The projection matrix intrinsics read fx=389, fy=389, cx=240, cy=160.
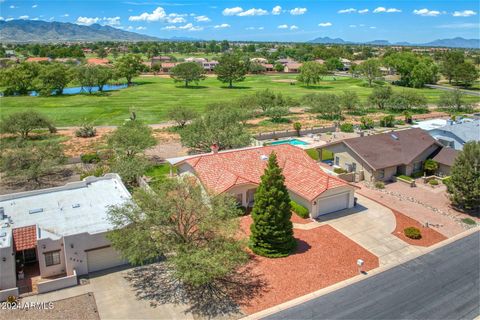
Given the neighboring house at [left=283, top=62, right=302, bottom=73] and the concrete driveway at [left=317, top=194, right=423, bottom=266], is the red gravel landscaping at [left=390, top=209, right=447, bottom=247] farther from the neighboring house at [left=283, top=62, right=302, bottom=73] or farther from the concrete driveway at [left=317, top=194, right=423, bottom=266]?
the neighboring house at [left=283, top=62, right=302, bottom=73]

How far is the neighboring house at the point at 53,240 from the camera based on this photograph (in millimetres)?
23297

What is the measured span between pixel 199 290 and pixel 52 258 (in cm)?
937

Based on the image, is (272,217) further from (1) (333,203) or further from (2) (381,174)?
(2) (381,174)

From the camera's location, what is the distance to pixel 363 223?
3184 cm

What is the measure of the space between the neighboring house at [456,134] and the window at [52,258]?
44406 mm

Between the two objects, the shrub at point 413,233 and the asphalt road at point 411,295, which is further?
the shrub at point 413,233

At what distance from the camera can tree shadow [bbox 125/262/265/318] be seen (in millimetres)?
21344

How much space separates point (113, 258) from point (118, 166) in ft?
45.9

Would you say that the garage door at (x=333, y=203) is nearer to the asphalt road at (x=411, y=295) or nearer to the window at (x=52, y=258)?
the asphalt road at (x=411, y=295)

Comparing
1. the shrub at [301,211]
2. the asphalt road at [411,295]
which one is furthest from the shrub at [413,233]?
the shrub at [301,211]

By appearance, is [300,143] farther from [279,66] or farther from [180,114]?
[279,66]

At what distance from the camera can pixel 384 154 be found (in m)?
43.0

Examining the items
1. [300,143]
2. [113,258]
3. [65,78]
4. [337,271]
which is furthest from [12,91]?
[337,271]

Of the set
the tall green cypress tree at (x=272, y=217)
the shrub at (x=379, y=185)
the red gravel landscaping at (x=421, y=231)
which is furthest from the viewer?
the shrub at (x=379, y=185)
